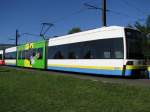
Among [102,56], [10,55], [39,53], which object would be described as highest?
[10,55]

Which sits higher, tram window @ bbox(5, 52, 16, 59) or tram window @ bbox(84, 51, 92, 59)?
tram window @ bbox(5, 52, 16, 59)

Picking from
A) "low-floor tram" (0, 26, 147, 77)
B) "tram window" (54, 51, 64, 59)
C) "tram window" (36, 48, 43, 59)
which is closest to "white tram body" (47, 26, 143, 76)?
"low-floor tram" (0, 26, 147, 77)

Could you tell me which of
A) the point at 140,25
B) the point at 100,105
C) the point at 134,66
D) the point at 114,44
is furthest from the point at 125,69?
the point at 140,25

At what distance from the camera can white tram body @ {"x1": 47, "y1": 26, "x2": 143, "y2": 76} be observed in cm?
1623

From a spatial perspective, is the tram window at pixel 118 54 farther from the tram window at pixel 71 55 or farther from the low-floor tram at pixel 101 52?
the tram window at pixel 71 55

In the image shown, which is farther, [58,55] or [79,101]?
[58,55]

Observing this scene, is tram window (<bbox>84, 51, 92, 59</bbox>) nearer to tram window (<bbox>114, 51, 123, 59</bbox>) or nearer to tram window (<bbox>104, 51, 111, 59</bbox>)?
tram window (<bbox>104, 51, 111, 59</bbox>)

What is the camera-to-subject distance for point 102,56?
1761 cm

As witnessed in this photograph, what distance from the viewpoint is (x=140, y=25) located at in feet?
249

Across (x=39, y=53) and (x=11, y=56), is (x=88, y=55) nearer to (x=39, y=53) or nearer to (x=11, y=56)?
(x=39, y=53)

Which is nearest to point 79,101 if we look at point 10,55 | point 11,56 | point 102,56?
point 102,56

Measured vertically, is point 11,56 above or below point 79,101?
above

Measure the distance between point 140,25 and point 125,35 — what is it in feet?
201

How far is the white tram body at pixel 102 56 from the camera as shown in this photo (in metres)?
16.2
